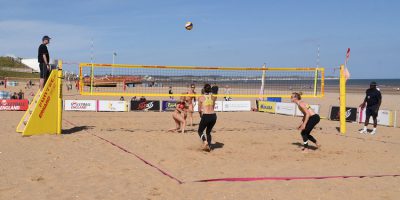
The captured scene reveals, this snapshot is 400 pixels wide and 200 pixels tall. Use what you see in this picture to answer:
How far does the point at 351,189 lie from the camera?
6.37 m

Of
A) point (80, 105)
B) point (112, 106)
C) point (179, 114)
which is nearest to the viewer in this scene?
point (179, 114)

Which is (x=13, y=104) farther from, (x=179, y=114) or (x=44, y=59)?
(x=179, y=114)

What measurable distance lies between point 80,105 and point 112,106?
173 cm

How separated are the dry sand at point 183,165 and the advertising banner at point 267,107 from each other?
10935 mm

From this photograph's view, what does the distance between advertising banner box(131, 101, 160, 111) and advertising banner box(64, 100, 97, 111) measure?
221 centimetres

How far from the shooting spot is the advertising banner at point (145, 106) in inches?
926

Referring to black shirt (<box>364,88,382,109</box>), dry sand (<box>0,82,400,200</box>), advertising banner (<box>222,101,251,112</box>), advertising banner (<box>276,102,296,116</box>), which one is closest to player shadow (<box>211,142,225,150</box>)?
dry sand (<box>0,82,400,200</box>)

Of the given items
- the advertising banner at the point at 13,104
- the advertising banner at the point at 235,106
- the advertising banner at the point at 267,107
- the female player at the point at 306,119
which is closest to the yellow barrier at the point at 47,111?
the female player at the point at 306,119

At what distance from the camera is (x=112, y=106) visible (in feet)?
75.6

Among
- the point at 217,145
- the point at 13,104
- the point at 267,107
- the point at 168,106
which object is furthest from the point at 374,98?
the point at 13,104

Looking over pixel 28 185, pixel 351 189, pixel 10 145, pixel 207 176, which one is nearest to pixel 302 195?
pixel 351 189

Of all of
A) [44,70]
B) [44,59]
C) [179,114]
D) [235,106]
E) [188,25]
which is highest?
[188,25]

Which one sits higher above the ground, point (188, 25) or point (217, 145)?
point (188, 25)

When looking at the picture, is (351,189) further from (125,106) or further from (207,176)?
(125,106)
